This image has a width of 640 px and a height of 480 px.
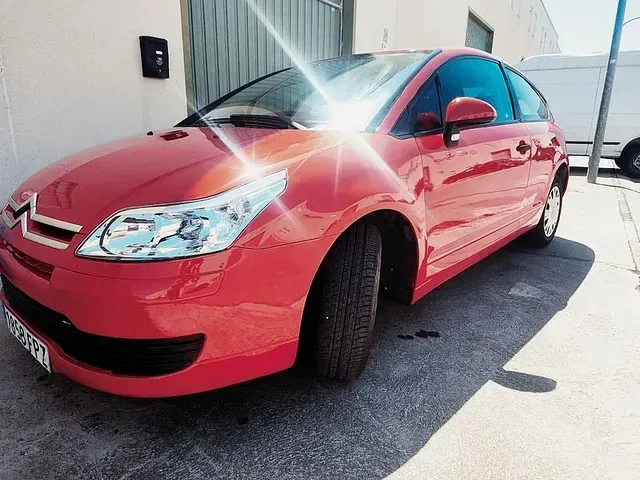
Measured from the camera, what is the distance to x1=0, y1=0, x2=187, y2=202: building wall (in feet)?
9.52

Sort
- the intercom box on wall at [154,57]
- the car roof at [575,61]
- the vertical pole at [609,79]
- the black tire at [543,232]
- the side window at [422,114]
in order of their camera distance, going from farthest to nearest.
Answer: the car roof at [575,61] → the vertical pole at [609,79] → the black tire at [543,232] → the intercom box on wall at [154,57] → the side window at [422,114]

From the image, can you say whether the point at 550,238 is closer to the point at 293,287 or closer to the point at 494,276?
the point at 494,276

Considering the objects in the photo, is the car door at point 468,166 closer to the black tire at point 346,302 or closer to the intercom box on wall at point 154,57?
the black tire at point 346,302

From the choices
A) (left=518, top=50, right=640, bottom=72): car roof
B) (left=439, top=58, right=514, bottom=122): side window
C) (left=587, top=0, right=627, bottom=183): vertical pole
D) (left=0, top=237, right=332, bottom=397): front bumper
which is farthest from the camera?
(left=518, top=50, right=640, bottom=72): car roof

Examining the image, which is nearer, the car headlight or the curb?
the car headlight

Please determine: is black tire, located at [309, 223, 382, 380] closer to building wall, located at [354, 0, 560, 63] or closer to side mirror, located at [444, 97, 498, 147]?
side mirror, located at [444, 97, 498, 147]

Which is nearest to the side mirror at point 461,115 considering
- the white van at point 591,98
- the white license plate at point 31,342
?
the white license plate at point 31,342

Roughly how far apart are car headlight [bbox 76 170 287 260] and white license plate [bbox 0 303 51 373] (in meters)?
0.41

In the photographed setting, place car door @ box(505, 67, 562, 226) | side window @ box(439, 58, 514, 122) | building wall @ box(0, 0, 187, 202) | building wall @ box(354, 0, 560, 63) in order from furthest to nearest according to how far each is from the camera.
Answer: building wall @ box(354, 0, 560, 63) → car door @ box(505, 67, 562, 226) → building wall @ box(0, 0, 187, 202) → side window @ box(439, 58, 514, 122)

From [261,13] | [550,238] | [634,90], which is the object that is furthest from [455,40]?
[550,238]

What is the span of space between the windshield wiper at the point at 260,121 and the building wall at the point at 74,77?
141 cm

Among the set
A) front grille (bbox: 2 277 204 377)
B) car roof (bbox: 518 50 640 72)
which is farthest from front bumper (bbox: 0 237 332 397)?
car roof (bbox: 518 50 640 72)

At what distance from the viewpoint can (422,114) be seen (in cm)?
216

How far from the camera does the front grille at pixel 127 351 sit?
1380 millimetres
